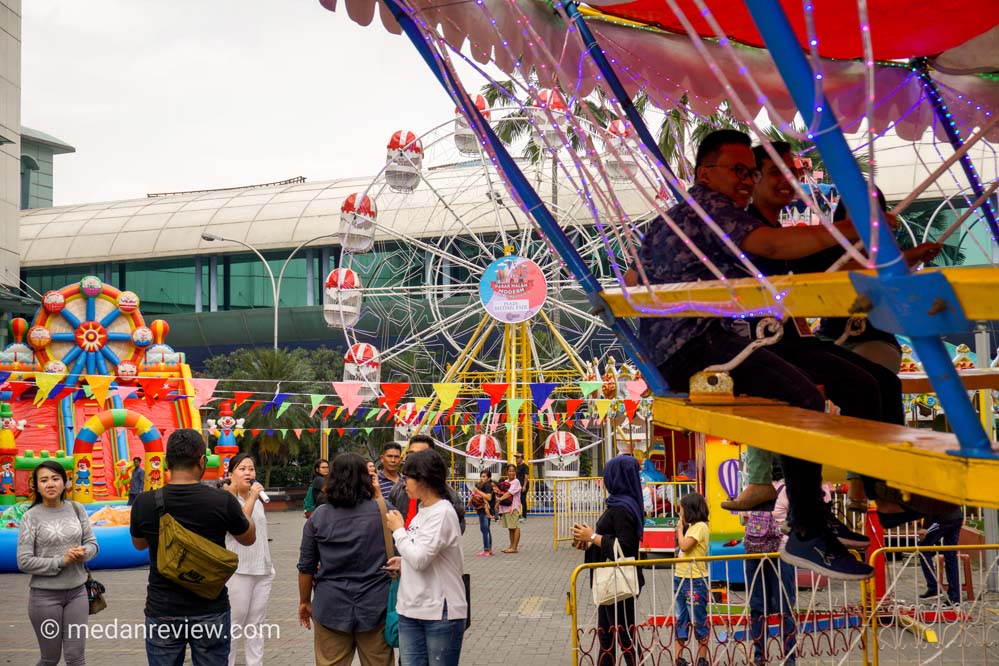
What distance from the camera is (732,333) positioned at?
162 inches

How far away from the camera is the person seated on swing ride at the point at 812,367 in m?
4.10

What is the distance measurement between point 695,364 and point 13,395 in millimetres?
20371

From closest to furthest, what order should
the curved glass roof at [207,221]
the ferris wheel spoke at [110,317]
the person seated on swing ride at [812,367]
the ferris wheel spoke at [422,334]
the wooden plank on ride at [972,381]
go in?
the person seated on swing ride at [812,367]
the wooden plank on ride at [972,381]
the ferris wheel spoke at [110,317]
the ferris wheel spoke at [422,334]
the curved glass roof at [207,221]

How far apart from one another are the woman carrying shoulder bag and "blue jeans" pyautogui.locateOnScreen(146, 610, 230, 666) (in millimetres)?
1577

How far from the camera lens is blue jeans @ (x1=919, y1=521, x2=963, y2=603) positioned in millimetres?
10484

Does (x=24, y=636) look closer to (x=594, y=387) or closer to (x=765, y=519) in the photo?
(x=765, y=519)

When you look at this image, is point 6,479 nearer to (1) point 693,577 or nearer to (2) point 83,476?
(2) point 83,476

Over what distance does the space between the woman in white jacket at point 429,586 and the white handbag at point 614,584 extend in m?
1.68

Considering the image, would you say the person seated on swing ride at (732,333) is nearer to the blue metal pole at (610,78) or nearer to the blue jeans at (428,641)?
the blue metal pole at (610,78)

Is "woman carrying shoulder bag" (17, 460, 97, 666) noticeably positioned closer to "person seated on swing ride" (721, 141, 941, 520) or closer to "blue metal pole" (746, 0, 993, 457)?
"person seated on swing ride" (721, 141, 941, 520)

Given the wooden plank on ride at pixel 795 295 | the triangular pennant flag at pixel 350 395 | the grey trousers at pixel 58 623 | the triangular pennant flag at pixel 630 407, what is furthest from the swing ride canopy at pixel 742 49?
the triangular pennant flag at pixel 350 395

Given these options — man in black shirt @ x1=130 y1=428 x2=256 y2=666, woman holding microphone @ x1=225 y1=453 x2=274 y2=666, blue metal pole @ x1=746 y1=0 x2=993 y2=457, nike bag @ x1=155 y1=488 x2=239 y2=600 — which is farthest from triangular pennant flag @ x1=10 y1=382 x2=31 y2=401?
blue metal pole @ x1=746 y1=0 x2=993 y2=457

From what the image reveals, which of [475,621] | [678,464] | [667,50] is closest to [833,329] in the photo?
[667,50]

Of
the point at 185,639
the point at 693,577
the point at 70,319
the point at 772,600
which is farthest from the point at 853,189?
the point at 70,319
